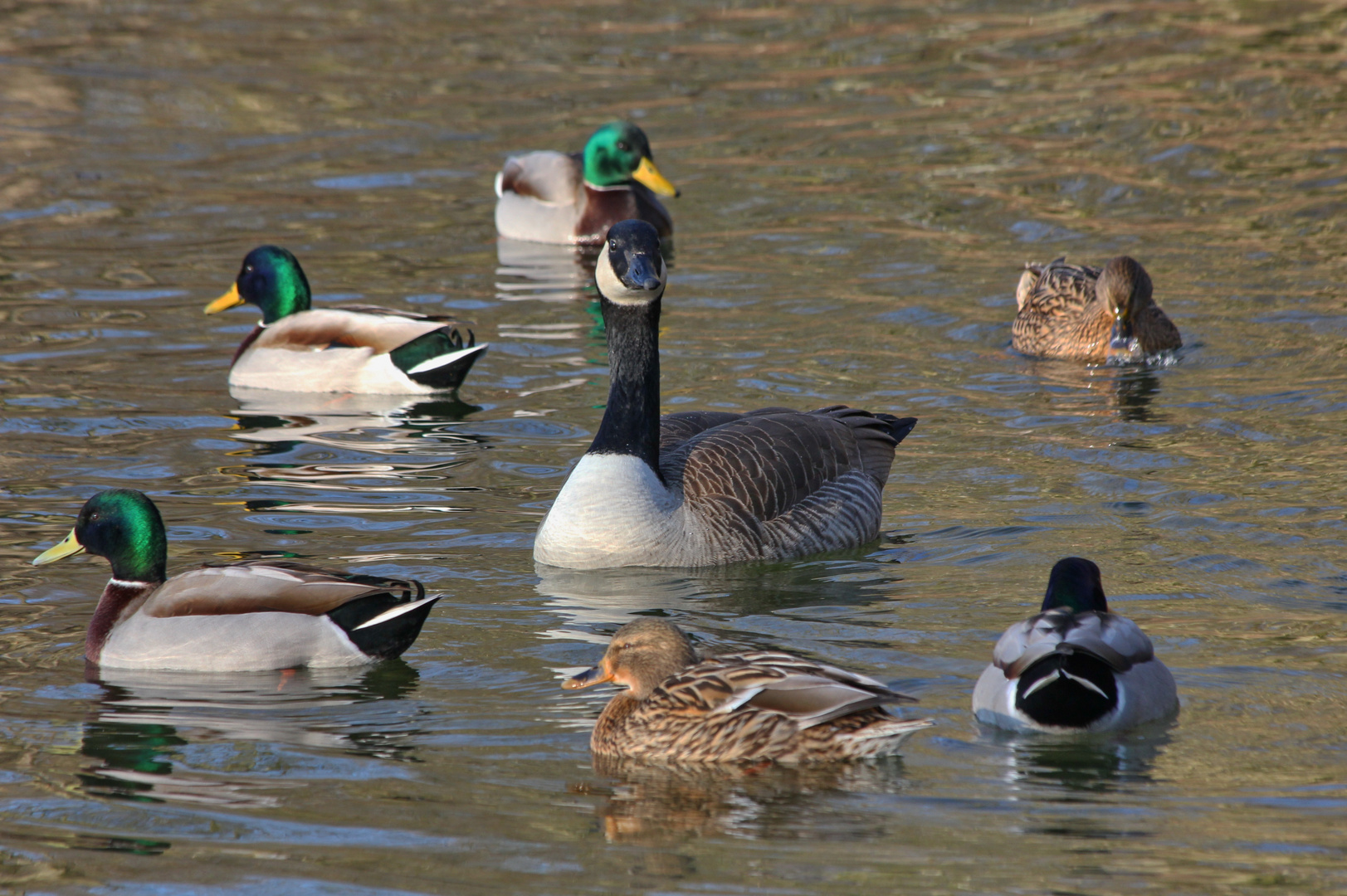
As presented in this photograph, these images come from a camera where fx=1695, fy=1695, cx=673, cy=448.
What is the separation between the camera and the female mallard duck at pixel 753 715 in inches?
260

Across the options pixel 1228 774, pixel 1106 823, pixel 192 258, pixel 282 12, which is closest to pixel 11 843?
pixel 1106 823

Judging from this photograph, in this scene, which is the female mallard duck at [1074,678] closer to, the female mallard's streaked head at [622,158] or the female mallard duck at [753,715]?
the female mallard duck at [753,715]

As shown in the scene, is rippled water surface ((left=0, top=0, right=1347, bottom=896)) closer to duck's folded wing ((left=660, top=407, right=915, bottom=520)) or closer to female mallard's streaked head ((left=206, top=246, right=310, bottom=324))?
duck's folded wing ((left=660, top=407, right=915, bottom=520))

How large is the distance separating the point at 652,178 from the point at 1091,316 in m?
6.24

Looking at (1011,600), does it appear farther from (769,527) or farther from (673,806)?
(673,806)

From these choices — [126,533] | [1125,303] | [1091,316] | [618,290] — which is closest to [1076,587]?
[618,290]

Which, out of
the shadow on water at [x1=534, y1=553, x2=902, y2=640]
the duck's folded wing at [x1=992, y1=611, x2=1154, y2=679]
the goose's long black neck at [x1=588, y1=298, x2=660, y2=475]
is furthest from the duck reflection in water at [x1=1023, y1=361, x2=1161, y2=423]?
the duck's folded wing at [x1=992, y1=611, x2=1154, y2=679]

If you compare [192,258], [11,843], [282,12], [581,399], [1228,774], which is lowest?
[11,843]

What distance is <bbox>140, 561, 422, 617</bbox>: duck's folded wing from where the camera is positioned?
7867mm

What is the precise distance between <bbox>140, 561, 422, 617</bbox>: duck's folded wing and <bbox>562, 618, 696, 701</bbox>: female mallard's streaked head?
1.26 meters

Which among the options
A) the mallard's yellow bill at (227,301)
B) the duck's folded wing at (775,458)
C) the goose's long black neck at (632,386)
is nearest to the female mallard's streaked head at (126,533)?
the goose's long black neck at (632,386)

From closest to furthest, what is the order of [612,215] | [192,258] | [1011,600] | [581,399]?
[1011,600], [581,399], [192,258], [612,215]

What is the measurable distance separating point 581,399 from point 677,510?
365 centimetres

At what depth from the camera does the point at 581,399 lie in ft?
42.8
